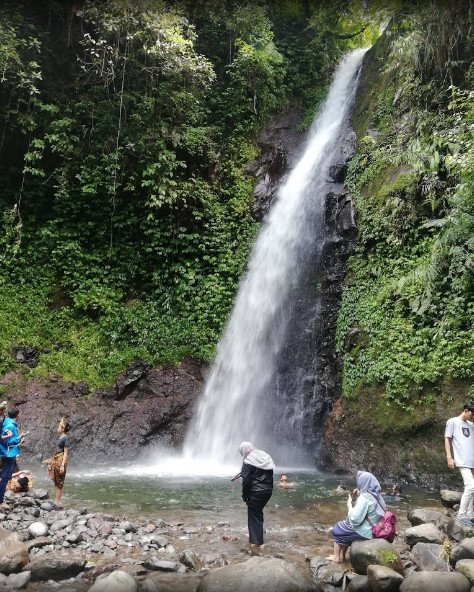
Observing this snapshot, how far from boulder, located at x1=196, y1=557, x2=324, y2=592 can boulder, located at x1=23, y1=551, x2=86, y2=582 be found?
4.60ft

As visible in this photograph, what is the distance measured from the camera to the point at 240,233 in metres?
16.3

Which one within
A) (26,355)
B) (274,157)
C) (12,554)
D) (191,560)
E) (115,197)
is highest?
(274,157)

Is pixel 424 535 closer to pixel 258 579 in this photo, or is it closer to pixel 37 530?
pixel 258 579

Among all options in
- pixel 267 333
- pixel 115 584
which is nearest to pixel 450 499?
pixel 115 584

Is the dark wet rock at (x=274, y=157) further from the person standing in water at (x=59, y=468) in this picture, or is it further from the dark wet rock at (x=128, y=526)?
the dark wet rock at (x=128, y=526)

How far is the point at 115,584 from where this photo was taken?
4.30 meters

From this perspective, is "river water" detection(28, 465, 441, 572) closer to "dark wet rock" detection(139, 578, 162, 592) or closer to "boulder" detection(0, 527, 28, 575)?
"dark wet rock" detection(139, 578, 162, 592)

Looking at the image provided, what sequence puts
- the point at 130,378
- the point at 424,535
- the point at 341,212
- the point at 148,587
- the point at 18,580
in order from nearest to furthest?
the point at 148,587
the point at 18,580
the point at 424,535
the point at 130,378
the point at 341,212

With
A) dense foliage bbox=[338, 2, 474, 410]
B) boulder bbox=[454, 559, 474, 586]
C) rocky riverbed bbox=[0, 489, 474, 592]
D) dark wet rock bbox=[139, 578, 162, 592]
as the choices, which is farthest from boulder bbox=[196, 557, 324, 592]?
dense foliage bbox=[338, 2, 474, 410]

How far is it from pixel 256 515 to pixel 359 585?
5.47 feet

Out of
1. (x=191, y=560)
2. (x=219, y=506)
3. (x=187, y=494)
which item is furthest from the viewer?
(x=187, y=494)

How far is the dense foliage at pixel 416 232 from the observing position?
9711 mm

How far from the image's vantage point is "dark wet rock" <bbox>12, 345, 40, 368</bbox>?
13592 millimetres

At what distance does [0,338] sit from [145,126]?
24.9ft
